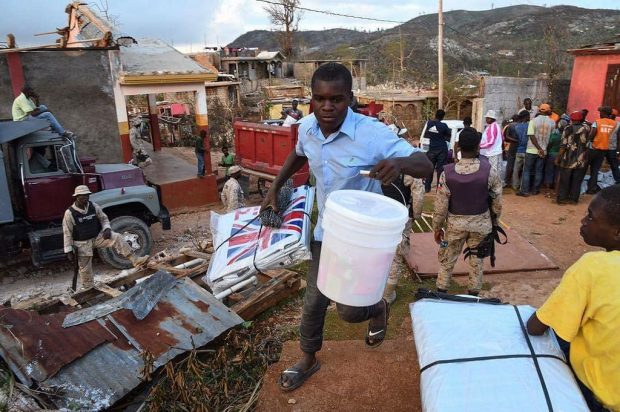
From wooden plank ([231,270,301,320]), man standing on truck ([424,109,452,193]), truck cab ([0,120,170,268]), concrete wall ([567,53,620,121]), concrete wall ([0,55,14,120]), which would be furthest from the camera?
concrete wall ([567,53,620,121])

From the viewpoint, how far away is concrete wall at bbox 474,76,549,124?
559 inches

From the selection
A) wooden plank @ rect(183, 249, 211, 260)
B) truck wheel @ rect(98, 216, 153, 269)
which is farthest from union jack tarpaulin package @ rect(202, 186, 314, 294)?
truck wheel @ rect(98, 216, 153, 269)

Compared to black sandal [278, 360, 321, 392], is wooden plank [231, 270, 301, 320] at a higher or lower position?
lower

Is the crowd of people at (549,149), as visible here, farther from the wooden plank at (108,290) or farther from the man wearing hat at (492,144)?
the wooden plank at (108,290)

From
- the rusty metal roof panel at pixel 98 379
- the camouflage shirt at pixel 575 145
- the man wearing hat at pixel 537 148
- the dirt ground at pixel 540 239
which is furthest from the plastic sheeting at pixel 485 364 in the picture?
the man wearing hat at pixel 537 148

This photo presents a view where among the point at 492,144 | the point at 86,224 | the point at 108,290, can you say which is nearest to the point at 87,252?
the point at 86,224

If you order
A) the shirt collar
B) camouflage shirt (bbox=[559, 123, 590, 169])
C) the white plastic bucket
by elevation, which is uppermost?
the shirt collar

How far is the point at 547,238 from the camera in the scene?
24.0 feet

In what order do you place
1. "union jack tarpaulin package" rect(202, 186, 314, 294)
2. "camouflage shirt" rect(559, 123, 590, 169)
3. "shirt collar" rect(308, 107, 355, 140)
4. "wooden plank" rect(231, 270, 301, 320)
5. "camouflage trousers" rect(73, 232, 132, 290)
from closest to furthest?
"shirt collar" rect(308, 107, 355, 140)
"union jack tarpaulin package" rect(202, 186, 314, 294)
"wooden plank" rect(231, 270, 301, 320)
"camouflage trousers" rect(73, 232, 132, 290)
"camouflage shirt" rect(559, 123, 590, 169)

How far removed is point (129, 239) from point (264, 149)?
3.96m

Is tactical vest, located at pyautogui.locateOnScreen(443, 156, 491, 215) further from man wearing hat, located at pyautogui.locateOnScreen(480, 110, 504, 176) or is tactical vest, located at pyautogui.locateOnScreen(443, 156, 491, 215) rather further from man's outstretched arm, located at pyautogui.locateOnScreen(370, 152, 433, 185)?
man wearing hat, located at pyautogui.locateOnScreen(480, 110, 504, 176)

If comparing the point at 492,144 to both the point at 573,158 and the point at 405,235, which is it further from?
the point at 405,235

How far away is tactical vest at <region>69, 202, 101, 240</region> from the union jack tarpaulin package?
8.59 feet

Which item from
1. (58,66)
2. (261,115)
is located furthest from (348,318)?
(261,115)
